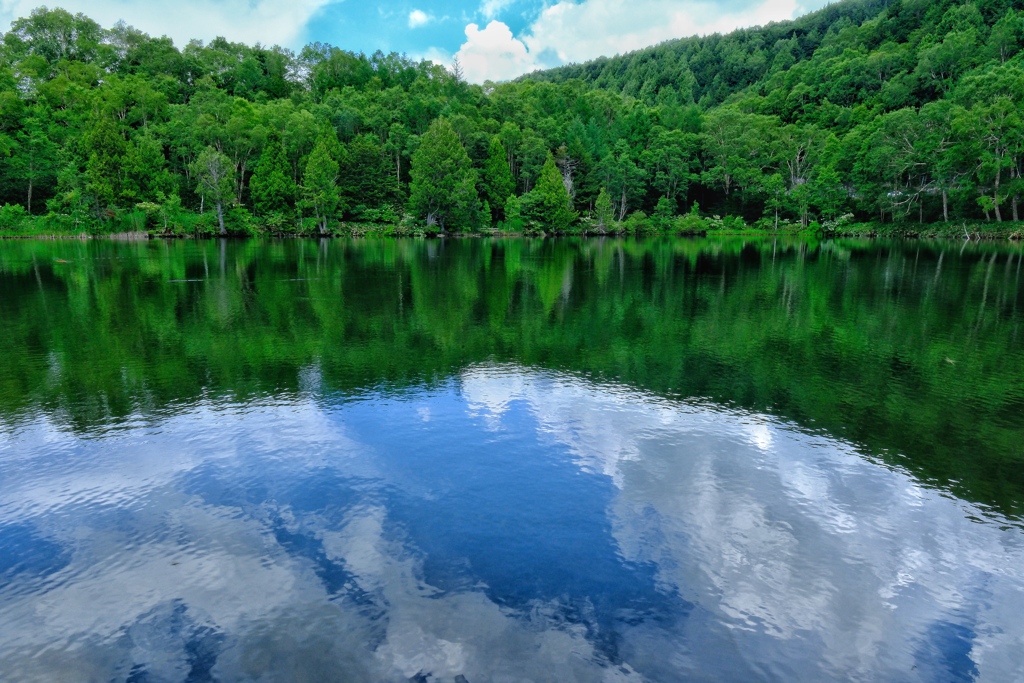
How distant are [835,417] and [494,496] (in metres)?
7.45

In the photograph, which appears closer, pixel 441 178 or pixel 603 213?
pixel 441 178

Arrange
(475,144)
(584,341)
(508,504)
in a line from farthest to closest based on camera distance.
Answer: (475,144) < (584,341) < (508,504)

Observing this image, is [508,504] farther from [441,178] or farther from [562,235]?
[562,235]

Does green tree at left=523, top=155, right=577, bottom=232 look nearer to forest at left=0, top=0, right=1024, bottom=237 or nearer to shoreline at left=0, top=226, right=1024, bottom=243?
forest at left=0, top=0, right=1024, bottom=237

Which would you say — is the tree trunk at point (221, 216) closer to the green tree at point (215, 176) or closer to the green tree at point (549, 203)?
the green tree at point (215, 176)

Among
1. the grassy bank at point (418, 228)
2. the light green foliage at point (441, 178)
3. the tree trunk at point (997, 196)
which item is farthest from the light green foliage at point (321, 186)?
the tree trunk at point (997, 196)

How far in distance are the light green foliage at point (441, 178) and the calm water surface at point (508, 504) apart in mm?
62783

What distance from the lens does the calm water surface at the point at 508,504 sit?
17.9ft

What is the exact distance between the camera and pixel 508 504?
315 inches

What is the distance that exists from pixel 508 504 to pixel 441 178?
75.6 m

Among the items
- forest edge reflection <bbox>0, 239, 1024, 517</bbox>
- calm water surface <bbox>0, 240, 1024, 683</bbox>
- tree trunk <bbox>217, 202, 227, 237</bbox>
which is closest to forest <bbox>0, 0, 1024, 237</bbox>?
tree trunk <bbox>217, 202, 227, 237</bbox>

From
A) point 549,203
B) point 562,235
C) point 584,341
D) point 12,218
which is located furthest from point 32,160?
point 584,341

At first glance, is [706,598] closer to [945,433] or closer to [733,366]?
[945,433]

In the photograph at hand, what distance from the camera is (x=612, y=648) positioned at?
5.43 metres
